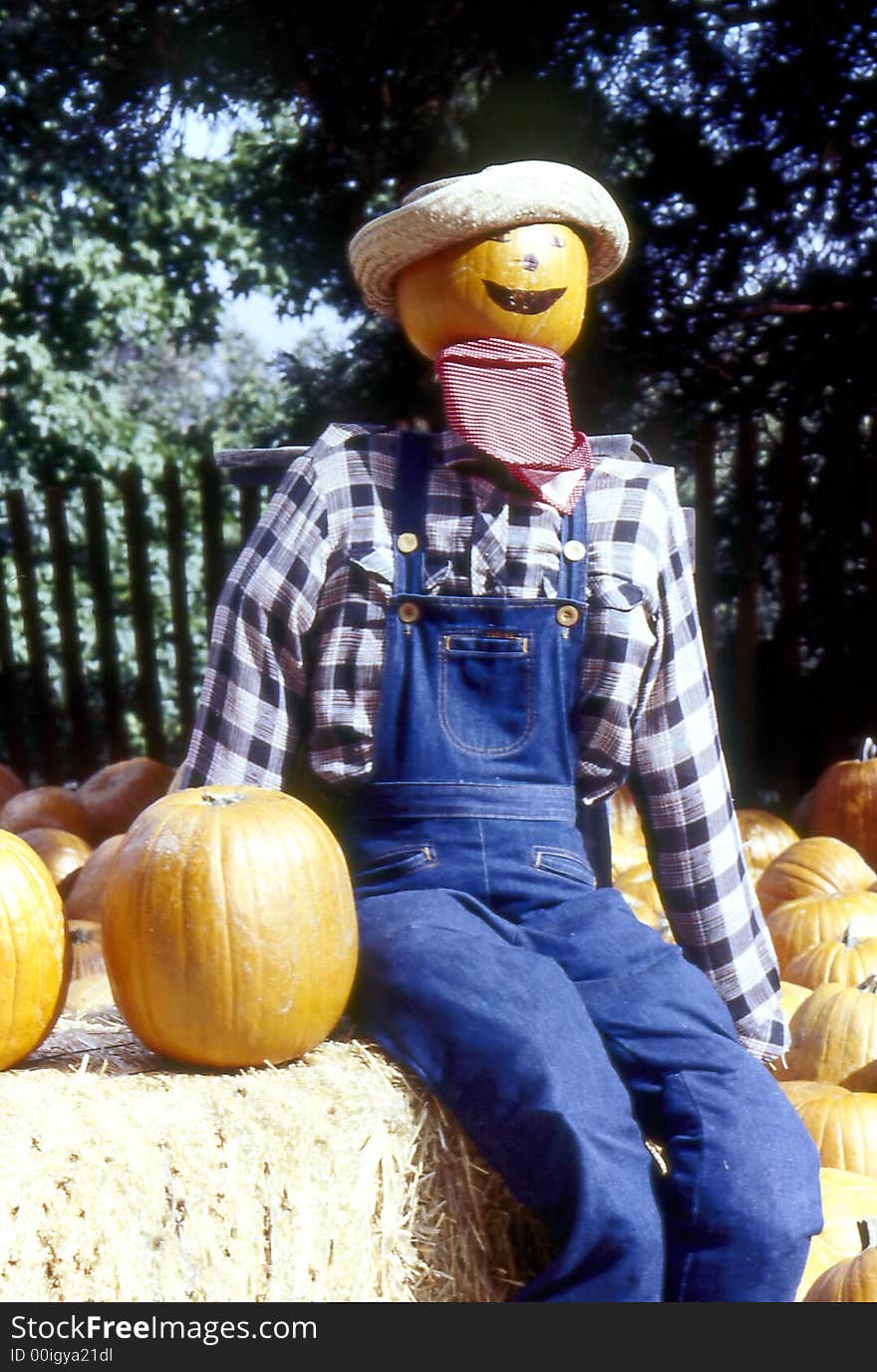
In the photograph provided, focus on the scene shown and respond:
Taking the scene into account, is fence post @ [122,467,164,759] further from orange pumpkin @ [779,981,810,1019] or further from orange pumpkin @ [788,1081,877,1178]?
orange pumpkin @ [788,1081,877,1178]

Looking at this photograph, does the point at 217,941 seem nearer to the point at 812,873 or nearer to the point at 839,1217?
the point at 839,1217

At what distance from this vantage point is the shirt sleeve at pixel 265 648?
7.20 ft

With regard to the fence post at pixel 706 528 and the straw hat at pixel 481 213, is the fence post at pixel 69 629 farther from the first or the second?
the straw hat at pixel 481 213

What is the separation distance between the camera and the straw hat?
7.20 feet

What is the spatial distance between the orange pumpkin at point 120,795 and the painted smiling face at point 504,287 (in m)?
2.93

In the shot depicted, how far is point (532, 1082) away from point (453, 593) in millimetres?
772

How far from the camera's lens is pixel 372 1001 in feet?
6.58

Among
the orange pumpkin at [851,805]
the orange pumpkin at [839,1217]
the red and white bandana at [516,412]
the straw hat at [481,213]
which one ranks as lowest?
the orange pumpkin at [839,1217]

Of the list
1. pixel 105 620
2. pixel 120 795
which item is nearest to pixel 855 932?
pixel 120 795

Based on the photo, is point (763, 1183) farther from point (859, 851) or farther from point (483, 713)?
point (859, 851)

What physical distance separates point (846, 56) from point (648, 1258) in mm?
5383

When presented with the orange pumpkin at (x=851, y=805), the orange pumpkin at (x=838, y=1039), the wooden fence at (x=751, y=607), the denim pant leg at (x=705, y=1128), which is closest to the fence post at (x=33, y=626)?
the wooden fence at (x=751, y=607)

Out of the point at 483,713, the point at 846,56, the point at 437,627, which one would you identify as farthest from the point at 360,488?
the point at 846,56

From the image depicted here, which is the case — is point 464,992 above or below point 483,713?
below
